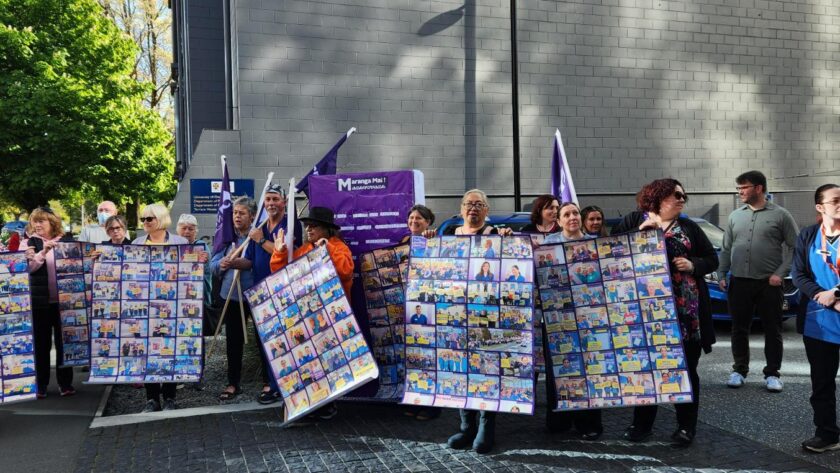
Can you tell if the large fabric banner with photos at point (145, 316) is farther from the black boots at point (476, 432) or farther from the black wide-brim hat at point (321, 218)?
the black boots at point (476, 432)

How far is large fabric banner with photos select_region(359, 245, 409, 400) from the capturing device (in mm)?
5254

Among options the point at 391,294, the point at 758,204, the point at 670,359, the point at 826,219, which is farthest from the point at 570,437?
the point at 758,204

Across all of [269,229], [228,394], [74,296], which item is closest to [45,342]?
[74,296]

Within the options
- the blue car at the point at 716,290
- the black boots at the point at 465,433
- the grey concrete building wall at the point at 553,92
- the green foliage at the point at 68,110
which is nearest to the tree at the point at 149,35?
the green foliage at the point at 68,110

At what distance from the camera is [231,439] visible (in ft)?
15.7

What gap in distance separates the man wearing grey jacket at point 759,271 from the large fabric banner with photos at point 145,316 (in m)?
4.93

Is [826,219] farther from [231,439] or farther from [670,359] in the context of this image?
[231,439]

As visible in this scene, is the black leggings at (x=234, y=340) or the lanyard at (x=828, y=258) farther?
the black leggings at (x=234, y=340)

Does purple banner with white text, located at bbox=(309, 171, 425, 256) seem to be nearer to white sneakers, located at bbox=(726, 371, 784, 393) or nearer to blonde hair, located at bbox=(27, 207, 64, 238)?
blonde hair, located at bbox=(27, 207, 64, 238)

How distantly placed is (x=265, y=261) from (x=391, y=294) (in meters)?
1.33

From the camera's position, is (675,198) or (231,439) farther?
(231,439)

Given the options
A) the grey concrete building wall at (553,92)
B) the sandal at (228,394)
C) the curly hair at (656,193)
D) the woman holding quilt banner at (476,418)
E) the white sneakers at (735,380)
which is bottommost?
the sandal at (228,394)

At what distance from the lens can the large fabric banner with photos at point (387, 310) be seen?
5254 millimetres

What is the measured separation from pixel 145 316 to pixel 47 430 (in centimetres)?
115
